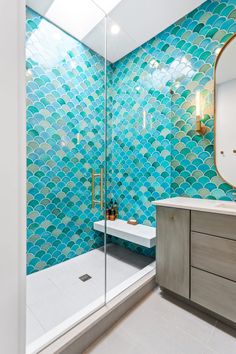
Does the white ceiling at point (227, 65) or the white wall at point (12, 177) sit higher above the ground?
the white ceiling at point (227, 65)

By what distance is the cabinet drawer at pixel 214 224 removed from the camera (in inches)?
51.5

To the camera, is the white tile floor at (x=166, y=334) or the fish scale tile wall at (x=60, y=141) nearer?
the white tile floor at (x=166, y=334)

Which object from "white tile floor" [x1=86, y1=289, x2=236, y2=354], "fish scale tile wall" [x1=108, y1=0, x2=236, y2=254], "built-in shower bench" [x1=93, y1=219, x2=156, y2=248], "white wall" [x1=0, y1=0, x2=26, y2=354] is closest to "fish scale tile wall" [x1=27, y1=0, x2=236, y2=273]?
"fish scale tile wall" [x1=108, y1=0, x2=236, y2=254]

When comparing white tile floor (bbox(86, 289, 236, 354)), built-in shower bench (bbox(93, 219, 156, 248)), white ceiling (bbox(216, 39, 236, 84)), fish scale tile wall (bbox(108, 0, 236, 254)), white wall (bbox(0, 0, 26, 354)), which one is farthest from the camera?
built-in shower bench (bbox(93, 219, 156, 248))

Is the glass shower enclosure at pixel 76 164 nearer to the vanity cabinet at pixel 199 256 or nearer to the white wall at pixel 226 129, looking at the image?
the vanity cabinet at pixel 199 256

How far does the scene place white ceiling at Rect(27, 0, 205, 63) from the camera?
6.15ft

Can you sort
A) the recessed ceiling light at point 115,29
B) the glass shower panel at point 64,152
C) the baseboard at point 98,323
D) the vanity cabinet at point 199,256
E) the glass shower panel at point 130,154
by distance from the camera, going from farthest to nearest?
the glass shower panel at point 130,154
the recessed ceiling light at point 115,29
the glass shower panel at point 64,152
the vanity cabinet at point 199,256
the baseboard at point 98,323

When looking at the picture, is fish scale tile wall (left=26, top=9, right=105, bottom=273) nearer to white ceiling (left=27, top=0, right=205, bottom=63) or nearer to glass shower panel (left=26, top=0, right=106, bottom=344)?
glass shower panel (left=26, top=0, right=106, bottom=344)

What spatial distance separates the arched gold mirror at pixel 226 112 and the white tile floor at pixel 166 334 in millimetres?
1157

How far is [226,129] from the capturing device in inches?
68.5

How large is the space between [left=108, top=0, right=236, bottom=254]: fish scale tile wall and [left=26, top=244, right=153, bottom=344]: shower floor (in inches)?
13.5

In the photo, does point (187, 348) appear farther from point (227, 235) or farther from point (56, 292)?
point (56, 292)

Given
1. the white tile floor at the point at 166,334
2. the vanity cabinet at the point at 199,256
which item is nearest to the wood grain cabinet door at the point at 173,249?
the vanity cabinet at the point at 199,256

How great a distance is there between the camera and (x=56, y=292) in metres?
1.73
